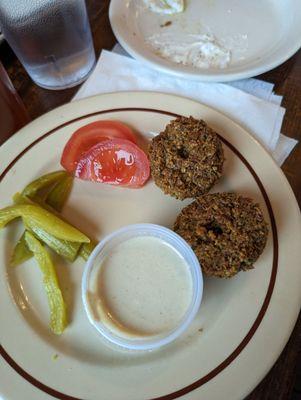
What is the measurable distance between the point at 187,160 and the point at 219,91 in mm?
456

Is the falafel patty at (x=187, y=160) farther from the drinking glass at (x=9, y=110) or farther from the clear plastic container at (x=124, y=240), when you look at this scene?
the drinking glass at (x=9, y=110)

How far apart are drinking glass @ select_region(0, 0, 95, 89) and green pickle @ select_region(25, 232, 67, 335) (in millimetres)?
696

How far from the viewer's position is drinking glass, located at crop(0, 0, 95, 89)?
125 centimetres

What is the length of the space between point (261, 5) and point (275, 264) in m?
1.23

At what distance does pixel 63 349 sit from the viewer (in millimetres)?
980

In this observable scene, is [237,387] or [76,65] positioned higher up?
[76,65]

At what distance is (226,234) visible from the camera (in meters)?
0.96

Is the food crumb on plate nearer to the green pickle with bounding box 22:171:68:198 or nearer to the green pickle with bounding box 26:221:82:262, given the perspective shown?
the green pickle with bounding box 22:171:68:198

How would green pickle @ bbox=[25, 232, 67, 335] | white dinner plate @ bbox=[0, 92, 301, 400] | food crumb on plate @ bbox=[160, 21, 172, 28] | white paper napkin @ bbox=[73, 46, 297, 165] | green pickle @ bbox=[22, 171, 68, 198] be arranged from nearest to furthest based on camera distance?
1. white dinner plate @ bbox=[0, 92, 301, 400]
2. green pickle @ bbox=[25, 232, 67, 335]
3. green pickle @ bbox=[22, 171, 68, 198]
4. white paper napkin @ bbox=[73, 46, 297, 165]
5. food crumb on plate @ bbox=[160, 21, 172, 28]

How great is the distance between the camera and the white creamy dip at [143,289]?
3.17ft

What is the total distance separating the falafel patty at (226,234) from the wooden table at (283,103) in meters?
0.27

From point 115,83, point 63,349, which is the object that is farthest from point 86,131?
point 63,349

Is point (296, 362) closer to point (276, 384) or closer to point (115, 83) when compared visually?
point (276, 384)

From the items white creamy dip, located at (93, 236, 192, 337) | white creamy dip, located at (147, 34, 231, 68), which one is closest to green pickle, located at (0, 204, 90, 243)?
white creamy dip, located at (93, 236, 192, 337)
